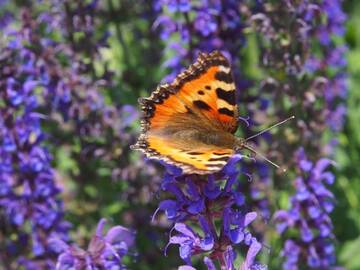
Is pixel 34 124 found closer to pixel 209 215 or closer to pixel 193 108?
pixel 193 108

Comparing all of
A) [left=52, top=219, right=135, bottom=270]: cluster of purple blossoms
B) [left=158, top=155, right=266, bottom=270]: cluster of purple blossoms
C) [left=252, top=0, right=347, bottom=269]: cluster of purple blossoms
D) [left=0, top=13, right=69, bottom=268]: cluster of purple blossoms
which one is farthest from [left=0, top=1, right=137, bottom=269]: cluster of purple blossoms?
[left=158, top=155, right=266, bottom=270]: cluster of purple blossoms

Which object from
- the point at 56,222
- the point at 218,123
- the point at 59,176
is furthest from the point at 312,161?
the point at 59,176

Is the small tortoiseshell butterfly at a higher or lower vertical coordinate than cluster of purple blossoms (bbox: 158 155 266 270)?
higher

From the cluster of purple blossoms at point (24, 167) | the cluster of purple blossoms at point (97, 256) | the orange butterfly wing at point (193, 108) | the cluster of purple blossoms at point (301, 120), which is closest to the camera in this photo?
the orange butterfly wing at point (193, 108)

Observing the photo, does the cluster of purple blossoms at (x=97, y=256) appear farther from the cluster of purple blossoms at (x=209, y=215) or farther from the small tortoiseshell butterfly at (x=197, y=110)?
the cluster of purple blossoms at (x=209, y=215)

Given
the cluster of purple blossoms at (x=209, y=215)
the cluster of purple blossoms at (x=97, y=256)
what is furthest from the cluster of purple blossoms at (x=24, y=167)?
the cluster of purple blossoms at (x=209, y=215)

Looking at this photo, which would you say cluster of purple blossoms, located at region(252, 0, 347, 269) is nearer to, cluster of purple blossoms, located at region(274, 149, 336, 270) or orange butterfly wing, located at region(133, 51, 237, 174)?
cluster of purple blossoms, located at region(274, 149, 336, 270)

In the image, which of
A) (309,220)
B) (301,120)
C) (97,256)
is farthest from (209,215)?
(301,120)

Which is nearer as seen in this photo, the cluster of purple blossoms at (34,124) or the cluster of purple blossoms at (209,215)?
the cluster of purple blossoms at (209,215)
